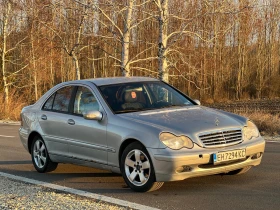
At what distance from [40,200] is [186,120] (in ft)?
6.86

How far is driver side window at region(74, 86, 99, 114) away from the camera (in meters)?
7.45

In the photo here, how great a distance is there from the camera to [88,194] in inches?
258

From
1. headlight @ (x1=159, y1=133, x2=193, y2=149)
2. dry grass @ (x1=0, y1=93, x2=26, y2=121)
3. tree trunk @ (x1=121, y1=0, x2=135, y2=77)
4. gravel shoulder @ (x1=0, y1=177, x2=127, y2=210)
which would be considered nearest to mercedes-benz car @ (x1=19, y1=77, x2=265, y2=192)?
headlight @ (x1=159, y1=133, x2=193, y2=149)

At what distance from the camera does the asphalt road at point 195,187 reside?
229 inches

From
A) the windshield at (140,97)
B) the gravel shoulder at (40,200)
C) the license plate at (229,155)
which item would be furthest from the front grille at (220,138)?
the gravel shoulder at (40,200)

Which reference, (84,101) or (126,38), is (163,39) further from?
(84,101)

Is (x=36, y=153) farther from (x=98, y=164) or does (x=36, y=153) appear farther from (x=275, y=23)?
(x=275, y=23)

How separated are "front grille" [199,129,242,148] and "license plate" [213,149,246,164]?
114mm

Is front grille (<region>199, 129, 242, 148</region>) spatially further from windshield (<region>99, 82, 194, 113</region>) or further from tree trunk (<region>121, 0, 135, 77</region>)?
tree trunk (<region>121, 0, 135, 77</region>)

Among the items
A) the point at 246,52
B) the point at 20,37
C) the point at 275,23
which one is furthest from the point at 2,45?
the point at 275,23

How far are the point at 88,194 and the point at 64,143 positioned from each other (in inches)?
57.4

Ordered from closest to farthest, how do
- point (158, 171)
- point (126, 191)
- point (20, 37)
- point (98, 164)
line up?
point (158, 171) → point (126, 191) → point (98, 164) → point (20, 37)

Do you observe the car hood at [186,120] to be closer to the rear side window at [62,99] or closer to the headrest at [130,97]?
the headrest at [130,97]

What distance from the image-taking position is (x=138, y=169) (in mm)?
6480
